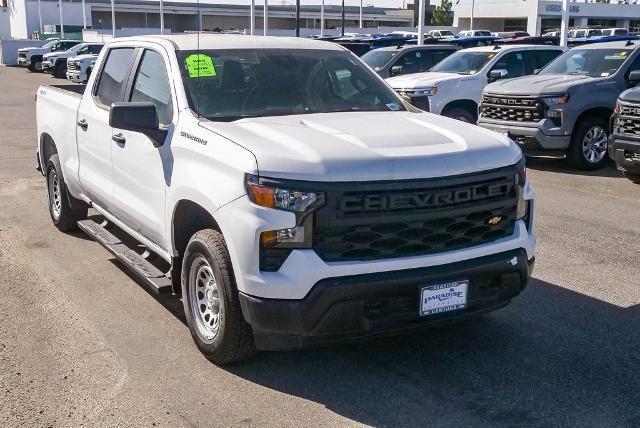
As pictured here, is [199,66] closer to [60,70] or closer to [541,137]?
[541,137]

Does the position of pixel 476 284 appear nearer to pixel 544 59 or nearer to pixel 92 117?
pixel 92 117

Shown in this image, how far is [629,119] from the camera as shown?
988 cm

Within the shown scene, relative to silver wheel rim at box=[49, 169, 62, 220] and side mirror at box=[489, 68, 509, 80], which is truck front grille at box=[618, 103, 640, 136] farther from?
silver wheel rim at box=[49, 169, 62, 220]

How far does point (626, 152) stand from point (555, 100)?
1.89 meters

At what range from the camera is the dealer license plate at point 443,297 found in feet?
13.8

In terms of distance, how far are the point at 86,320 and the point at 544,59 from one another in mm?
12201

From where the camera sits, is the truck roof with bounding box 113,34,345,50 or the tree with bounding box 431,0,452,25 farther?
the tree with bounding box 431,0,452,25

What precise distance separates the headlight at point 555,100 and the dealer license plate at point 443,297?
26.2 ft

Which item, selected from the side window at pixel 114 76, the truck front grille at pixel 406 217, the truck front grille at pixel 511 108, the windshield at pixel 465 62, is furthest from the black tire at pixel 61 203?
the windshield at pixel 465 62

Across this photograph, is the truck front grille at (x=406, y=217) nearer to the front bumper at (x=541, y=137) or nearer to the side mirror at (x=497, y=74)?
the front bumper at (x=541, y=137)

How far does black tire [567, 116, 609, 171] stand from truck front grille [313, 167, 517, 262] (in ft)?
25.4

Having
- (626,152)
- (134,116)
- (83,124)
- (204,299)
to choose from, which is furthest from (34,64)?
(204,299)

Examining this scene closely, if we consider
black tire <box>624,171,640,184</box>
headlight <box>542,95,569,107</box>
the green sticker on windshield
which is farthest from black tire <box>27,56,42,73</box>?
the green sticker on windshield

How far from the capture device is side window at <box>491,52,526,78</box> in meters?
15.1
